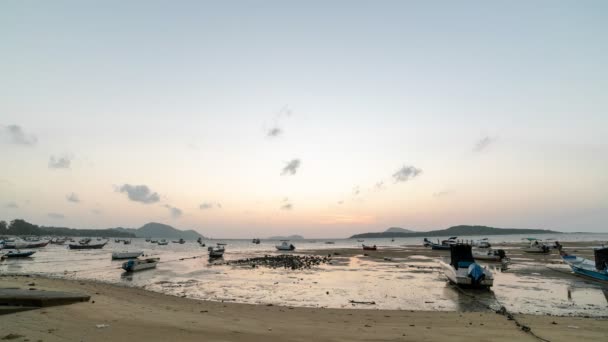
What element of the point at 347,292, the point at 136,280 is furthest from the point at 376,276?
the point at 136,280

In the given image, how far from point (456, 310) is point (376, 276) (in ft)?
48.6

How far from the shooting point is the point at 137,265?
125ft

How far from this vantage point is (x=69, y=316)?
1118 cm

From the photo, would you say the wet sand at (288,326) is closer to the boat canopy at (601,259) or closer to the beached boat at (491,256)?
the boat canopy at (601,259)

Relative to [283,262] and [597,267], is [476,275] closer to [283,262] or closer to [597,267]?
[597,267]

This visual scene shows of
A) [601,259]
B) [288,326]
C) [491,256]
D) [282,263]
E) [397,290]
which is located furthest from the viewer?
[491,256]

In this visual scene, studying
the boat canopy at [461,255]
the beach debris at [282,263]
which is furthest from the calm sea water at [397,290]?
the beach debris at [282,263]

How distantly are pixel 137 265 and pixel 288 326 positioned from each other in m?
31.4

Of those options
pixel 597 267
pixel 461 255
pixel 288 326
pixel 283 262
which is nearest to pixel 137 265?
pixel 283 262

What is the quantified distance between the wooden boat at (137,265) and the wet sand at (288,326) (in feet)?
81.1

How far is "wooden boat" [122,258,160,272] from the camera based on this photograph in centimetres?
3703

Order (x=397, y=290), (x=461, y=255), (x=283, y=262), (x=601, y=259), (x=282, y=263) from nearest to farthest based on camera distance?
(x=397, y=290) < (x=601, y=259) < (x=461, y=255) < (x=282, y=263) < (x=283, y=262)

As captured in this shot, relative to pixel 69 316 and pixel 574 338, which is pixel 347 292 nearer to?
pixel 574 338

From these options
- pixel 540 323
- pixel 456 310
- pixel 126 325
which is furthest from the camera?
pixel 456 310
